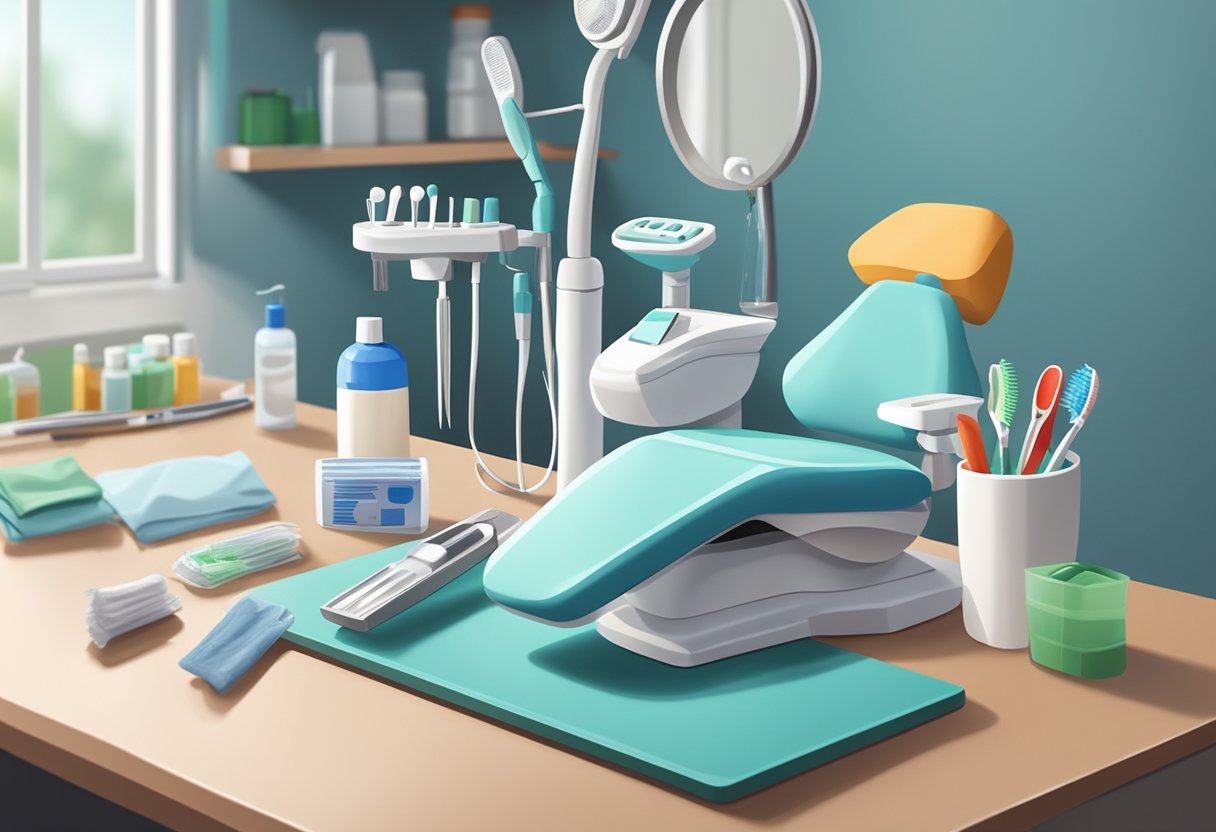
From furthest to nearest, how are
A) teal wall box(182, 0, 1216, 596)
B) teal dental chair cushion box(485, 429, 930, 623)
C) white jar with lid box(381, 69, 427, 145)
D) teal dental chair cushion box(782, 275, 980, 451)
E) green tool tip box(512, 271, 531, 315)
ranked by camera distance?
white jar with lid box(381, 69, 427, 145), teal wall box(182, 0, 1216, 596), green tool tip box(512, 271, 531, 315), teal dental chair cushion box(782, 275, 980, 451), teal dental chair cushion box(485, 429, 930, 623)

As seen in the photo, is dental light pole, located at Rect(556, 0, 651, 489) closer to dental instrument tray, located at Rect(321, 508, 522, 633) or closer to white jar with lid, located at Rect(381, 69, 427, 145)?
dental instrument tray, located at Rect(321, 508, 522, 633)

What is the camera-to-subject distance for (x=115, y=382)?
6.28 ft

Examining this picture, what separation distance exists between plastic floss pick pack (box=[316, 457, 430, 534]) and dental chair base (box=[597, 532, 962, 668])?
0.39 m

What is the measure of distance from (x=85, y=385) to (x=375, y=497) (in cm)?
79

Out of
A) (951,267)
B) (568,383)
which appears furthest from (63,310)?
(951,267)

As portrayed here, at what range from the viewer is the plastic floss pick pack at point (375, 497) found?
1.41 meters

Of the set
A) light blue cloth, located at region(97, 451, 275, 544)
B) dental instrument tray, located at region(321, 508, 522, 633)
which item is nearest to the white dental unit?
dental instrument tray, located at region(321, 508, 522, 633)

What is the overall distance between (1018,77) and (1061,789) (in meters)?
2.05

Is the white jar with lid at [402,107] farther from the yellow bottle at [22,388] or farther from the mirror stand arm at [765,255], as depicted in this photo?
the mirror stand arm at [765,255]

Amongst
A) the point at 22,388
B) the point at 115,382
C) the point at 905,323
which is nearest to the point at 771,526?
the point at 905,323

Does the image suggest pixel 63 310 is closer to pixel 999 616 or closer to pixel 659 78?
pixel 659 78

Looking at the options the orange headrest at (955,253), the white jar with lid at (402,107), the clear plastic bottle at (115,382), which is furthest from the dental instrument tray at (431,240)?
the white jar with lid at (402,107)

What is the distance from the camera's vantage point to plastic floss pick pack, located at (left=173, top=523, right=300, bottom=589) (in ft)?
4.13

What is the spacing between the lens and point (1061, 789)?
861mm
